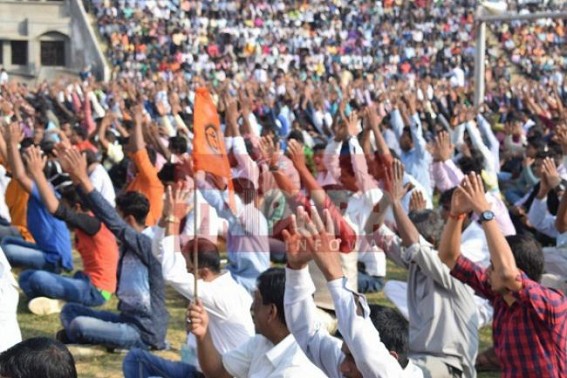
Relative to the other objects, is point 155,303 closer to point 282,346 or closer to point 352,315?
point 282,346

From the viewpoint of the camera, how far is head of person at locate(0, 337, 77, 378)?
2.79 m

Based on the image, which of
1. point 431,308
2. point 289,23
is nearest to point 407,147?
point 431,308

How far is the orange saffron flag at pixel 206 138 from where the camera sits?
3.58 meters

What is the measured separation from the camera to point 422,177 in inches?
355

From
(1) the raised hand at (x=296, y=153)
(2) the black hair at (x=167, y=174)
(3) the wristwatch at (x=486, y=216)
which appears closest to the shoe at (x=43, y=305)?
(2) the black hair at (x=167, y=174)

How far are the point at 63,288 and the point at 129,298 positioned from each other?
4.11 ft

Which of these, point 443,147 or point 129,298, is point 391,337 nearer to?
point 129,298

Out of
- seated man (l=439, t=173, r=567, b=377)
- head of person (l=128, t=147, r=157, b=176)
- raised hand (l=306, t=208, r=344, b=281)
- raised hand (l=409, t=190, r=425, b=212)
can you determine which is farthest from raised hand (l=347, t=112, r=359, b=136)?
raised hand (l=306, t=208, r=344, b=281)

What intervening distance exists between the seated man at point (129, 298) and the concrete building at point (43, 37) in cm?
2526

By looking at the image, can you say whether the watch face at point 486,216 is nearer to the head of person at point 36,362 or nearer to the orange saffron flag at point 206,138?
the orange saffron flag at point 206,138

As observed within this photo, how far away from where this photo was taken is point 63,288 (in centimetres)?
694

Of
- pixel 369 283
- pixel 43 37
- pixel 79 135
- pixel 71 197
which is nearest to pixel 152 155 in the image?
pixel 71 197

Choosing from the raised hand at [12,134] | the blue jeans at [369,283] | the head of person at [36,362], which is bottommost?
the blue jeans at [369,283]

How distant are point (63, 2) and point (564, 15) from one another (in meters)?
22.5
